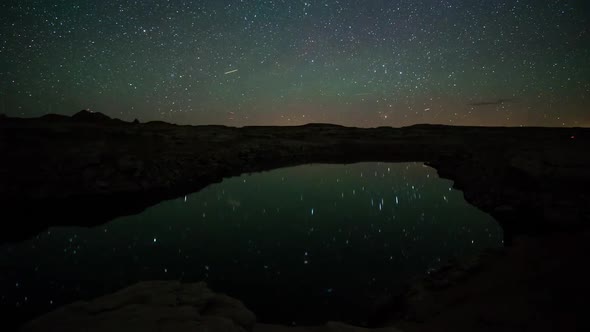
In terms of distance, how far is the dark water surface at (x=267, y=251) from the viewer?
27.2 ft

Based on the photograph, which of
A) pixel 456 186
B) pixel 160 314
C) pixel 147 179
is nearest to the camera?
pixel 160 314

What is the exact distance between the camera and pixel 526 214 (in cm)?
1395

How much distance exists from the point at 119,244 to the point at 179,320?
8824mm

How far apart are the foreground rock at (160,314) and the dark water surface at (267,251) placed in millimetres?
1763

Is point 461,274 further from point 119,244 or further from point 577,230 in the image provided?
point 119,244

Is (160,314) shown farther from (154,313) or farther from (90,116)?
(90,116)

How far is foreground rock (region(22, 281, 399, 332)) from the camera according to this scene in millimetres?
4895

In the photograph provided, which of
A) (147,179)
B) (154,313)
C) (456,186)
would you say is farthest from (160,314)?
(456,186)

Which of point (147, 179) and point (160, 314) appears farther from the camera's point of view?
point (147, 179)

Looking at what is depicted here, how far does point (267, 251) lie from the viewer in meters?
11.4

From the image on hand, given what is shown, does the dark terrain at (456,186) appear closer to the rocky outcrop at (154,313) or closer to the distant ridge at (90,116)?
the rocky outcrop at (154,313)

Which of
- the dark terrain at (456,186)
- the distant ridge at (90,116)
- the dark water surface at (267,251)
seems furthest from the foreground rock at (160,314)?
the distant ridge at (90,116)

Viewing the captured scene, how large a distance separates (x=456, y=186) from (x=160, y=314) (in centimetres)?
2347

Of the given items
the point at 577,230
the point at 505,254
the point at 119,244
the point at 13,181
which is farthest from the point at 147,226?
the point at 577,230
